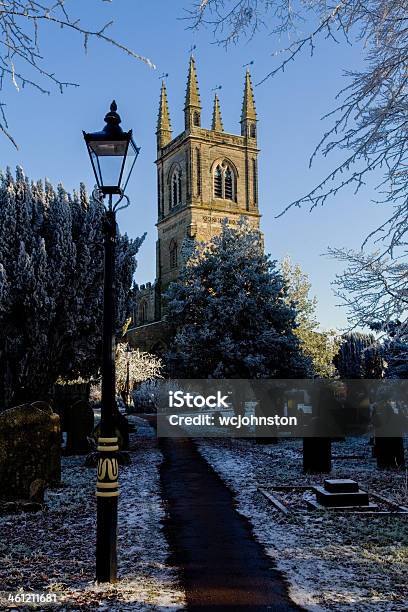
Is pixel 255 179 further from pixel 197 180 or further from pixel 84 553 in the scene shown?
pixel 84 553

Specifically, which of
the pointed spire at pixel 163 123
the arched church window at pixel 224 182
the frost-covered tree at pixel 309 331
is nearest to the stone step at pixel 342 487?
the frost-covered tree at pixel 309 331

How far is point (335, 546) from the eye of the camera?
22.7 feet

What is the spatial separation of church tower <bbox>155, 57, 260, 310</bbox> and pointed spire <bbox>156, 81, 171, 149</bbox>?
0.26 metres

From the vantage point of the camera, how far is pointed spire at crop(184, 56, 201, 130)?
64.1m

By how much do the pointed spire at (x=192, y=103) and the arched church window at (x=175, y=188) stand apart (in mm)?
5395

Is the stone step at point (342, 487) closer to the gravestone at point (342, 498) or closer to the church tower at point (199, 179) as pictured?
the gravestone at point (342, 498)

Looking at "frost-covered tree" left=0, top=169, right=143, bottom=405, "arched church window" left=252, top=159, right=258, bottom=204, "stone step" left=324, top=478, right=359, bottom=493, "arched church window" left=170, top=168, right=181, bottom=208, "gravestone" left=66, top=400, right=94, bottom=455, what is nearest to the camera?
"stone step" left=324, top=478, right=359, bottom=493

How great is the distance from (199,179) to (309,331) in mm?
27773

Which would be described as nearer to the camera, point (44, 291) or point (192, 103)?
point (44, 291)

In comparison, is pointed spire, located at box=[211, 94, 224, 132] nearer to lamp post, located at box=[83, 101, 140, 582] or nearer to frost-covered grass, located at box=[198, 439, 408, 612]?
frost-covered grass, located at box=[198, 439, 408, 612]

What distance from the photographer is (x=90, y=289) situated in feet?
60.7

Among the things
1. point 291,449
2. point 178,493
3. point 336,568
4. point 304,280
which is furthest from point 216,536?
point 304,280

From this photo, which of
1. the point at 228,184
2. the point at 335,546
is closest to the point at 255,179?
the point at 228,184

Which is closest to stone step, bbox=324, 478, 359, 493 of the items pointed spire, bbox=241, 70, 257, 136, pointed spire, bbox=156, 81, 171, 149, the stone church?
the stone church
